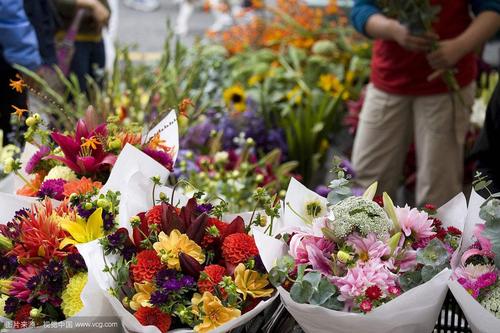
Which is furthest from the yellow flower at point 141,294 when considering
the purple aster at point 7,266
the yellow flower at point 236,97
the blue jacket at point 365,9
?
the yellow flower at point 236,97

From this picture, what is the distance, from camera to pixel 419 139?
2.89m

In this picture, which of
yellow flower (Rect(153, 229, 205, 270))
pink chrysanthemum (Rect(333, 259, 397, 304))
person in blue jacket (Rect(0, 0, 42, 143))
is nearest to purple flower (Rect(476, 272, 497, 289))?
pink chrysanthemum (Rect(333, 259, 397, 304))

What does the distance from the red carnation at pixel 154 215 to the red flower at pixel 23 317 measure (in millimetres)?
236

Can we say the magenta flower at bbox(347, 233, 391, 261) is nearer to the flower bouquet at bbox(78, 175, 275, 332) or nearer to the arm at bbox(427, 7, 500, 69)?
the flower bouquet at bbox(78, 175, 275, 332)

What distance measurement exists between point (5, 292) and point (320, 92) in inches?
105

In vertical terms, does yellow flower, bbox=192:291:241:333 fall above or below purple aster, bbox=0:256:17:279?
above

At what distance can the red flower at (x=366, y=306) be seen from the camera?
1055 mm

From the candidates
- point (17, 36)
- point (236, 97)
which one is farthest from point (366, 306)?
point (236, 97)

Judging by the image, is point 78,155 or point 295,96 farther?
point 295,96

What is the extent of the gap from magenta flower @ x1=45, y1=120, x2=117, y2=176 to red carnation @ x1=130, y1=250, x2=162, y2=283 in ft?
1.12

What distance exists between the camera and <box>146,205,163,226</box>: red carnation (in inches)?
48.7

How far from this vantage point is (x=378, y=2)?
2.69m

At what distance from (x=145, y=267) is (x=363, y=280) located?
34 centimetres

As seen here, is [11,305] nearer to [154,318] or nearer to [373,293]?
[154,318]
